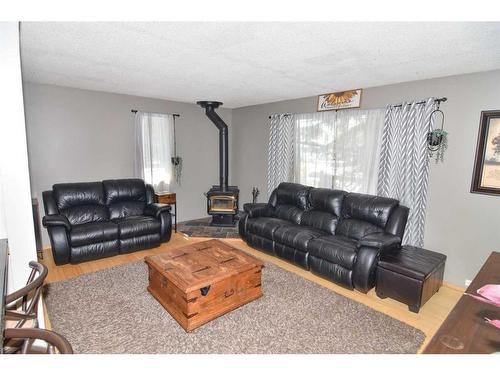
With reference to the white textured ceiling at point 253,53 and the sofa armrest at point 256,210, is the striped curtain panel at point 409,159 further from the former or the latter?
the sofa armrest at point 256,210

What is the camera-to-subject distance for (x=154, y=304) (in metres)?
2.55

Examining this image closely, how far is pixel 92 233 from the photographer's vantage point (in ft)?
11.4

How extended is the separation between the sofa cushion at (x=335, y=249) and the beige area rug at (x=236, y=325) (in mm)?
359

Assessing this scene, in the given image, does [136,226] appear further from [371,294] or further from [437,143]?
[437,143]

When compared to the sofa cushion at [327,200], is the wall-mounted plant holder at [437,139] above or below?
above

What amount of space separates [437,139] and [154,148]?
437 cm

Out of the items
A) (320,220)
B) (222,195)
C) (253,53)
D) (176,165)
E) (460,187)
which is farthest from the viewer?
(176,165)

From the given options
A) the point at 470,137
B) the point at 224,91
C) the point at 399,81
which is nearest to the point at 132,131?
the point at 224,91

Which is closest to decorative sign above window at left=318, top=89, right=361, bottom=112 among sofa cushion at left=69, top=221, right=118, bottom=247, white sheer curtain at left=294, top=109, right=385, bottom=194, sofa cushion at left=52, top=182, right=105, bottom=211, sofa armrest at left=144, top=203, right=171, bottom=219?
white sheer curtain at left=294, top=109, right=385, bottom=194

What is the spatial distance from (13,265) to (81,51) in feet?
6.10

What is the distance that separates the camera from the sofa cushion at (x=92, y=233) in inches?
133

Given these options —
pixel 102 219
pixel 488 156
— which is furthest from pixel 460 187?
pixel 102 219

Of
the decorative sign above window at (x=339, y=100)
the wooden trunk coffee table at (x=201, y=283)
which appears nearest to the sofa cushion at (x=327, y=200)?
the decorative sign above window at (x=339, y=100)

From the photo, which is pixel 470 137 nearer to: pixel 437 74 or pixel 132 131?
→ pixel 437 74
